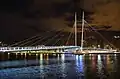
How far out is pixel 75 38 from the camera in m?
109

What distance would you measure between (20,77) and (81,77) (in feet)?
22.8

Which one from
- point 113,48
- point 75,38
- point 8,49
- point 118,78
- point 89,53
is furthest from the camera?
point 113,48

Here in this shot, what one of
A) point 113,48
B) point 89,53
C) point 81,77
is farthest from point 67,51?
point 81,77

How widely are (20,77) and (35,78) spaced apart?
6.43 feet

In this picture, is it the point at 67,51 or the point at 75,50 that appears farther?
the point at 67,51

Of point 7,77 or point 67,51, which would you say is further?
point 67,51

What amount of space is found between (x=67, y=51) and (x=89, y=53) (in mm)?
9472

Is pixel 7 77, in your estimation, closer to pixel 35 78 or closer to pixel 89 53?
pixel 35 78

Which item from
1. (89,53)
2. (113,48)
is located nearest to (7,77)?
(89,53)

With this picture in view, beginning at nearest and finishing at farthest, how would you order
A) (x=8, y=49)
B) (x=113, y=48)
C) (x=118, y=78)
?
1. (x=118, y=78)
2. (x=8, y=49)
3. (x=113, y=48)

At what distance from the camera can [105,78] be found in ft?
138

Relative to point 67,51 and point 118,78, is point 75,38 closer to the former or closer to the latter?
point 67,51

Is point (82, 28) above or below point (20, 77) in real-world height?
above

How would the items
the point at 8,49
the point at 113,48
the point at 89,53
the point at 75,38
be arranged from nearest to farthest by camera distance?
the point at 8,49, the point at 75,38, the point at 89,53, the point at 113,48
